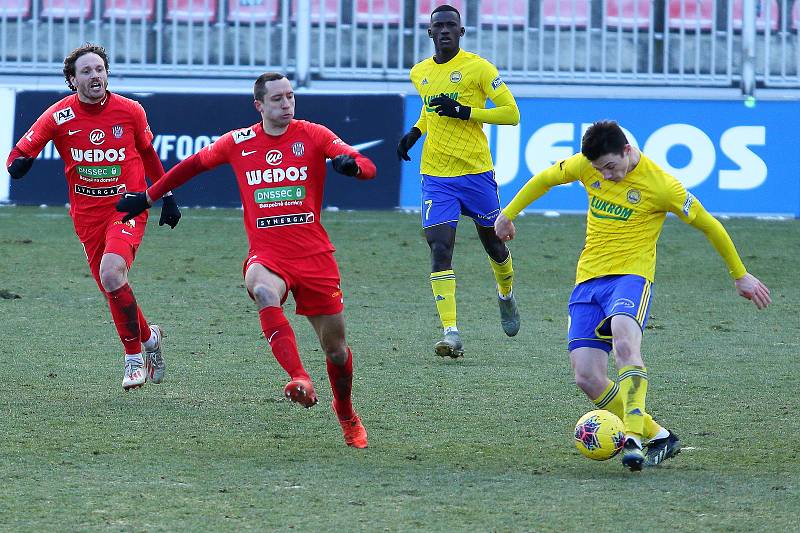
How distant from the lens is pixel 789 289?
1175cm

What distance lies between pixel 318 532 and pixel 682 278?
8.12 m

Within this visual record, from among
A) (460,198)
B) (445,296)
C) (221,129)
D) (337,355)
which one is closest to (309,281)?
(337,355)

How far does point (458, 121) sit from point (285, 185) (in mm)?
3072

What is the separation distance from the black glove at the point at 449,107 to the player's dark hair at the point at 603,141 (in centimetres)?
274

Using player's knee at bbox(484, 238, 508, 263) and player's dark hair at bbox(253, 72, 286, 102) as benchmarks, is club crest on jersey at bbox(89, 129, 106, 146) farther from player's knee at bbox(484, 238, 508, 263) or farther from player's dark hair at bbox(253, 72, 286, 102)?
player's knee at bbox(484, 238, 508, 263)

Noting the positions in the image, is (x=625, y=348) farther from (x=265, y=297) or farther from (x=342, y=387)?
(x=265, y=297)

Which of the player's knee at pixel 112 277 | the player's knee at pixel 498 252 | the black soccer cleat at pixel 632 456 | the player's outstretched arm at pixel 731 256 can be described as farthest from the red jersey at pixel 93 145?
the black soccer cleat at pixel 632 456

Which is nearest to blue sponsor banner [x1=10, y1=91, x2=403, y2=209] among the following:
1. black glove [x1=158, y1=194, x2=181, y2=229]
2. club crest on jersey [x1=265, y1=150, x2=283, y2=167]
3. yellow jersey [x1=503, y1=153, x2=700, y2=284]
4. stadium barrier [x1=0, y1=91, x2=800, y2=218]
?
stadium barrier [x1=0, y1=91, x2=800, y2=218]

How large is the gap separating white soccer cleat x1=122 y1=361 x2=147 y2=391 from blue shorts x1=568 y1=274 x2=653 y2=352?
2460mm

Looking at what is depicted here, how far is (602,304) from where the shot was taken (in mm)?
6156

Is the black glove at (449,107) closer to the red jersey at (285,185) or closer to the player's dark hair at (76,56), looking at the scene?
the player's dark hair at (76,56)

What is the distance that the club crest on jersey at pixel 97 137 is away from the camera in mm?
7824

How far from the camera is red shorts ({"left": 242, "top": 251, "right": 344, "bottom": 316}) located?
249 inches

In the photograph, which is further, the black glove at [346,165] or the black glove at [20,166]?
the black glove at [20,166]
